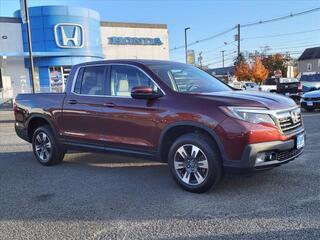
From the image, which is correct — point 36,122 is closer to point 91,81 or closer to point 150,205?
point 91,81

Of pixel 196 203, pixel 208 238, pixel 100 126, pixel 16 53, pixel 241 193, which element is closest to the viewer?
pixel 208 238

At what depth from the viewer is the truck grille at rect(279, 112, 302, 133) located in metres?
5.34

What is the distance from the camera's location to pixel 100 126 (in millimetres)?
6508

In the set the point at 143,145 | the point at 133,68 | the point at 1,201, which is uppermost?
the point at 133,68

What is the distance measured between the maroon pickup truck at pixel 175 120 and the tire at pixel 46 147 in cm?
4

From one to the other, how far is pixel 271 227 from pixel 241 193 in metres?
1.22

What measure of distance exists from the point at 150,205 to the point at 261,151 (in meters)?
1.53

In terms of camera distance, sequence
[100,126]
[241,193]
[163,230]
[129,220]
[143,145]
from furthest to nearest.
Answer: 1. [100,126]
2. [143,145]
3. [241,193]
4. [129,220]
5. [163,230]

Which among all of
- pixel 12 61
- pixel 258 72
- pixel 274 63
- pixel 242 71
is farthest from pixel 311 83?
pixel 274 63

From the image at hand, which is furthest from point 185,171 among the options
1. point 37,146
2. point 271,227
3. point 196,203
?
point 37,146

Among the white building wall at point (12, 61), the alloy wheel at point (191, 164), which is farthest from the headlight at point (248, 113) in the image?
the white building wall at point (12, 61)

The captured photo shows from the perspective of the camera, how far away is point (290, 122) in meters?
5.52

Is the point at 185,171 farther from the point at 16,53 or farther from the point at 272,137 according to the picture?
the point at 16,53

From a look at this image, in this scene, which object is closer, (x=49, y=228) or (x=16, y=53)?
(x=49, y=228)
